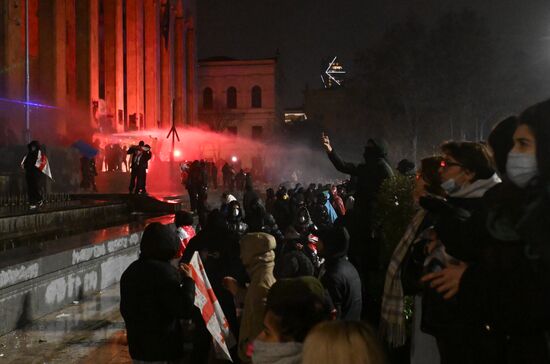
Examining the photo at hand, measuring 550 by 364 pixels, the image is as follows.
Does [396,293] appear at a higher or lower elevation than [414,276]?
lower

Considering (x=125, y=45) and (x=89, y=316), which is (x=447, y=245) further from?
(x=125, y=45)

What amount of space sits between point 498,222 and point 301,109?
310 feet

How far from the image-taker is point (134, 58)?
35.5 meters

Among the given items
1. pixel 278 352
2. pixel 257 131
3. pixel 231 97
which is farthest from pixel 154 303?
pixel 231 97

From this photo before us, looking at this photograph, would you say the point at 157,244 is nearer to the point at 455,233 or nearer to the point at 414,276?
the point at 414,276

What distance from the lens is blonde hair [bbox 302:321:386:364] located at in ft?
6.40

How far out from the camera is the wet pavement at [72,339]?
17.1 ft

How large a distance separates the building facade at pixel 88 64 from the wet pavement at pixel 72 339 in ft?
58.1

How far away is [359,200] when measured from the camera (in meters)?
7.27

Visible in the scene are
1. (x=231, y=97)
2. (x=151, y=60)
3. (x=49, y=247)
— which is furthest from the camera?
(x=231, y=97)

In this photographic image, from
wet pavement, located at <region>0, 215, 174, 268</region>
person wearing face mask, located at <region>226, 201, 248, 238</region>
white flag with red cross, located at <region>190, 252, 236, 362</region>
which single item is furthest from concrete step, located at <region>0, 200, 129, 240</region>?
white flag with red cross, located at <region>190, 252, 236, 362</region>

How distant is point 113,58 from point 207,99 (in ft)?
119

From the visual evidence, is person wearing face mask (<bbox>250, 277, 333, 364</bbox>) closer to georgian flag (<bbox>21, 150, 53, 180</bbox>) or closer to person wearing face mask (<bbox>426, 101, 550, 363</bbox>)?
person wearing face mask (<bbox>426, 101, 550, 363</bbox>)

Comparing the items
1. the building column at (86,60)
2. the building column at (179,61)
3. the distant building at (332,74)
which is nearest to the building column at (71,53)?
the building column at (86,60)
